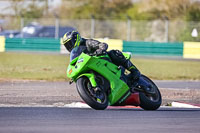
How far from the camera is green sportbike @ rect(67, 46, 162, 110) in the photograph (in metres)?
7.61

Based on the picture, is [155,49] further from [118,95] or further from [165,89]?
[118,95]

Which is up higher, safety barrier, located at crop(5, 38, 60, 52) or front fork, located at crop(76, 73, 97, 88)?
front fork, located at crop(76, 73, 97, 88)

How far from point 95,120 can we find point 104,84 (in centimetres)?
108

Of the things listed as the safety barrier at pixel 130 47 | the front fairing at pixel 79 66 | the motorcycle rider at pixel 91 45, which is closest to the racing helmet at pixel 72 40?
the motorcycle rider at pixel 91 45

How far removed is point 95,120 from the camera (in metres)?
6.92

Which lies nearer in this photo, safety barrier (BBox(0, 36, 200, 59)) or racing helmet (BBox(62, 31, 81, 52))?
racing helmet (BBox(62, 31, 81, 52))

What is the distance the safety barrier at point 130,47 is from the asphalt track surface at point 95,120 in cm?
1894

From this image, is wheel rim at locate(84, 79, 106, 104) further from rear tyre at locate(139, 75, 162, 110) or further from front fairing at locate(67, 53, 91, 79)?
rear tyre at locate(139, 75, 162, 110)

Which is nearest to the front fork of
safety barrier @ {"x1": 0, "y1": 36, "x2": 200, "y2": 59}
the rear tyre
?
the rear tyre

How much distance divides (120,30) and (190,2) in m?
15.0

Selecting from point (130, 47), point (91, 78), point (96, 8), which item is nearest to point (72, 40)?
point (91, 78)

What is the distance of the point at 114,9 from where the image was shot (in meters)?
63.5

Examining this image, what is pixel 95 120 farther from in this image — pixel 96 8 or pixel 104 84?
pixel 96 8

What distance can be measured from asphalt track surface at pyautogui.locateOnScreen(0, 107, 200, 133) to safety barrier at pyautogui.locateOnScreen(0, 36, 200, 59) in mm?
18944
